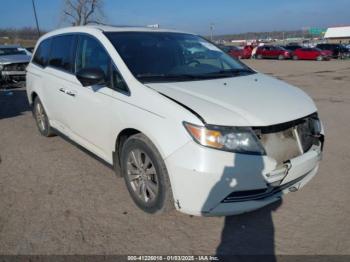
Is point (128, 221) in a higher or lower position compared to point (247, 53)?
higher

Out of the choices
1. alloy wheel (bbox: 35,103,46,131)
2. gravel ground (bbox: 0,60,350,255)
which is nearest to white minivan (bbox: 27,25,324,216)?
gravel ground (bbox: 0,60,350,255)

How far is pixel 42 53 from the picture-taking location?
18.3 feet

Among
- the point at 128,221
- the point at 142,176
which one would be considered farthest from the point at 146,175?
the point at 128,221

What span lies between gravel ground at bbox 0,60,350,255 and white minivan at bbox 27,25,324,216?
1.00 ft

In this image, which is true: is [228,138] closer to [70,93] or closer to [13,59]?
[70,93]

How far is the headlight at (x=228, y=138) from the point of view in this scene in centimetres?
274

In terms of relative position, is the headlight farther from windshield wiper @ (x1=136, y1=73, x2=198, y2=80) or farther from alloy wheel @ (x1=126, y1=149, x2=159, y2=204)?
windshield wiper @ (x1=136, y1=73, x2=198, y2=80)

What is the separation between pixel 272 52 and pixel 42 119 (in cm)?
3452

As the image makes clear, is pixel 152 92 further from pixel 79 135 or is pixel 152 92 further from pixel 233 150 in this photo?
pixel 79 135

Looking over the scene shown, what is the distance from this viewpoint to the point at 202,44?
4613 mm

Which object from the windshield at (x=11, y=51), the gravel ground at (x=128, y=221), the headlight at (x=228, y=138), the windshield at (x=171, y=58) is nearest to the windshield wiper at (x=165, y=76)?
the windshield at (x=171, y=58)

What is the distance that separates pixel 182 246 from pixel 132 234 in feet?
1.57

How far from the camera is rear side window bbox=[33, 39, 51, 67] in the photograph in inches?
211

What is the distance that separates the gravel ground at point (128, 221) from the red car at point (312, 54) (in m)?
31.1
